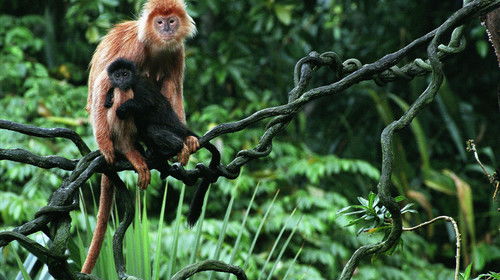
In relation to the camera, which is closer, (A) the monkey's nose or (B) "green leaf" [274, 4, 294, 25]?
(A) the monkey's nose

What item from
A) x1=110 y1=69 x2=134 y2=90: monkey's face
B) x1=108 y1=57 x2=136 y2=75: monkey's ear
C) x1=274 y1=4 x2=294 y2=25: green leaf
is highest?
x1=274 y1=4 x2=294 y2=25: green leaf

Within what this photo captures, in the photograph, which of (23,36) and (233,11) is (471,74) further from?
(23,36)

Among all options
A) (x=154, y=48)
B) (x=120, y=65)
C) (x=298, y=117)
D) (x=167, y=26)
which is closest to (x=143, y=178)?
(x=120, y=65)

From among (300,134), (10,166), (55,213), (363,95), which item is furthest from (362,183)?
(55,213)

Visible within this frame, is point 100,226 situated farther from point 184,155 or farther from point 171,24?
point 171,24

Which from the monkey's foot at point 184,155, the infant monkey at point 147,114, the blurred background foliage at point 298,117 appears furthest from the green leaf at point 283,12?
the monkey's foot at point 184,155

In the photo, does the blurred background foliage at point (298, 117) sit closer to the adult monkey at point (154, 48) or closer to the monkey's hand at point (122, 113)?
the adult monkey at point (154, 48)

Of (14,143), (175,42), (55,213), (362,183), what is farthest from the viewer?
(362,183)

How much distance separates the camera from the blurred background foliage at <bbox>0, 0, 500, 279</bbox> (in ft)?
14.3

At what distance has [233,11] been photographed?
212 inches

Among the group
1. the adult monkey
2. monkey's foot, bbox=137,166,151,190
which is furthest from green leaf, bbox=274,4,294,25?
monkey's foot, bbox=137,166,151,190

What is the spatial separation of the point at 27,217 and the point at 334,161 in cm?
185

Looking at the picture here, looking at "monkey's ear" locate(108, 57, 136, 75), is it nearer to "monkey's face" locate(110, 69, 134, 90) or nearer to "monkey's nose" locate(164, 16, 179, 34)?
"monkey's face" locate(110, 69, 134, 90)

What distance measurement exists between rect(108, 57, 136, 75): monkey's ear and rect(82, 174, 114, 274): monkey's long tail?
12.6 inches
